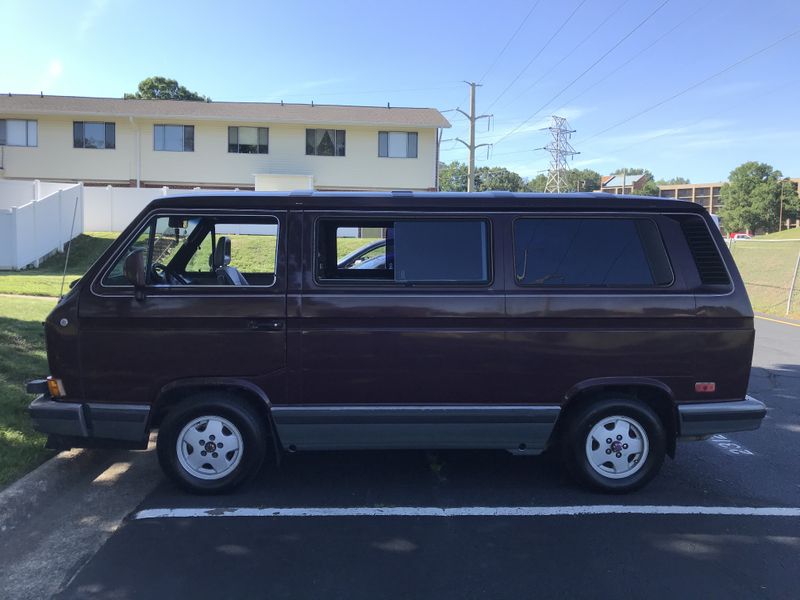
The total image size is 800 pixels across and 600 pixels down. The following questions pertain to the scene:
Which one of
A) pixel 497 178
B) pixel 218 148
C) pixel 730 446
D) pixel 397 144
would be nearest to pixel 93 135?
pixel 218 148

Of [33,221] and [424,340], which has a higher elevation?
[33,221]

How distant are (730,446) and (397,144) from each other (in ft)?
87.0

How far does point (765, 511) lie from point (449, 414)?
7.37ft

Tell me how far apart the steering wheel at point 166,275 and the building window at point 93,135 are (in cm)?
2910

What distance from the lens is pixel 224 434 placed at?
4.27 metres

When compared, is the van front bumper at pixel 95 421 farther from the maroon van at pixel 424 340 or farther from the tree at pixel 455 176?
the tree at pixel 455 176

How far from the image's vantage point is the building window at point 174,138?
3014cm

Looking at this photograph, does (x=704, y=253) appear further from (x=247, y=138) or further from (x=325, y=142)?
(x=247, y=138)

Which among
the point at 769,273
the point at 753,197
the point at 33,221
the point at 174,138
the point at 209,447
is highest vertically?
the point at 753,197

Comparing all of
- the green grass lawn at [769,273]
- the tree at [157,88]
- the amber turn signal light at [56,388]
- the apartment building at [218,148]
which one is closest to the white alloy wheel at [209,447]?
the amber turn signal light at [56,388]

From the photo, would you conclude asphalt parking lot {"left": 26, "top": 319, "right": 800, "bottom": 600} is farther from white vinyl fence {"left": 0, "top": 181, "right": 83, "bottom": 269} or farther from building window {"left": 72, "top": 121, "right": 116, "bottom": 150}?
building window {"left": 72, "top": 121, "right": 116, "bottom": 150}

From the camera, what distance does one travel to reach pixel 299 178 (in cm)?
2958

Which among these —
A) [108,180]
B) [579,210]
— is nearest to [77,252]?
[108,180]

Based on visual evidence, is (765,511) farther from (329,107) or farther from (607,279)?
(329,107)
